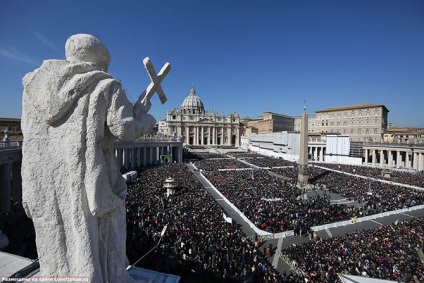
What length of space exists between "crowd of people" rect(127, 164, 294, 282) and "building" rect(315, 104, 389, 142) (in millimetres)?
66259

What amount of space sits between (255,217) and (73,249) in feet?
45.2

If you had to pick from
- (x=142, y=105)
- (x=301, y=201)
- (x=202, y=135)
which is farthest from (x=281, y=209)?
(x=202, y=135)

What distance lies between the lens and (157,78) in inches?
154

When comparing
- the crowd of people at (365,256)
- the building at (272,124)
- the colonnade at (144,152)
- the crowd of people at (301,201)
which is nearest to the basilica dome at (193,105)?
the building at (272,124)

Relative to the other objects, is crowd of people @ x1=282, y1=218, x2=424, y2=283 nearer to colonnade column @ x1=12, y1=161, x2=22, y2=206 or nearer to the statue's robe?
the statue's robe

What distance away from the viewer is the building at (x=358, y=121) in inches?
2566

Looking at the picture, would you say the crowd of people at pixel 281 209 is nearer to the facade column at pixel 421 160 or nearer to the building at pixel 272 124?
the facade column at pixel 421 160

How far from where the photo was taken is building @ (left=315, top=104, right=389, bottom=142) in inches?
2566

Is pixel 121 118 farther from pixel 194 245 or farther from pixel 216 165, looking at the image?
pixel 216 165

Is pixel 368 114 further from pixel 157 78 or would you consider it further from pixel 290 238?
pixel 157 78

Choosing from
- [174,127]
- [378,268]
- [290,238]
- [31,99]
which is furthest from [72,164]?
[174,127]

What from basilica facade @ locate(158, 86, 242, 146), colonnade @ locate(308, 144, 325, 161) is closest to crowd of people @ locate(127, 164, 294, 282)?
colonnade @ locate(308, 144, 325, 161)

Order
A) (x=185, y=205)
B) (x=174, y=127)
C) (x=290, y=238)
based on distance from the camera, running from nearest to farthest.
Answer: (x=290, y=238)
(x=185, y=205)
(x=174, y=127)

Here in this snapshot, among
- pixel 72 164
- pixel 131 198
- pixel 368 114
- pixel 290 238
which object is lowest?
pixel 290 238
